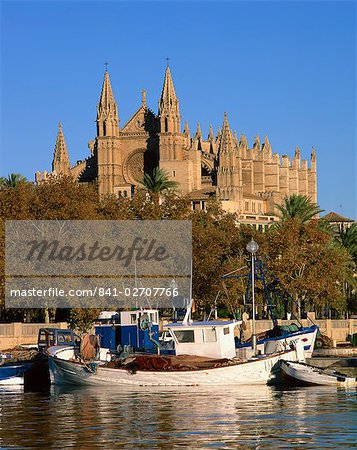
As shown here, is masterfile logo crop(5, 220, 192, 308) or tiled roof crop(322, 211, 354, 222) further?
tiled roof crop(322, 211, 354, 222)

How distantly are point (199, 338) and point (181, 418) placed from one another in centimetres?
1443

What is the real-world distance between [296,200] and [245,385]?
75.2 metres

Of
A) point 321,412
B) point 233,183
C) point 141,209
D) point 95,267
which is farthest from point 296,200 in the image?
point 321,412

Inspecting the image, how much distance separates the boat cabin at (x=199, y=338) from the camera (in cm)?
5403

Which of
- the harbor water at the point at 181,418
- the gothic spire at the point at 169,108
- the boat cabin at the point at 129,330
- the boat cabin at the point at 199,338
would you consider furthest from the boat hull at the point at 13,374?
the gothic spire at the point at 169,108

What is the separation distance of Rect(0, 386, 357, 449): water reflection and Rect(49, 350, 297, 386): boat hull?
1.66 ft

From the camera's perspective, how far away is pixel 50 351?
184 feet

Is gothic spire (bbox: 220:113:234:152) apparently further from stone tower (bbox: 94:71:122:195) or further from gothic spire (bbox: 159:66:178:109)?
stone tower (bbox: 94:71:122:195)

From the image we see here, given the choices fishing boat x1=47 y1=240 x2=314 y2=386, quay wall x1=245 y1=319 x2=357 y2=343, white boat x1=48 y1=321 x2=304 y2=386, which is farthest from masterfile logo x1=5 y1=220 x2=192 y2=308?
white boat x1=48 y1=321 x2=304 y2=386

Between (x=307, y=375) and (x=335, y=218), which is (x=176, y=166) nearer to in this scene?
(x=335, y=218)

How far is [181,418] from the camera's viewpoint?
3984cm

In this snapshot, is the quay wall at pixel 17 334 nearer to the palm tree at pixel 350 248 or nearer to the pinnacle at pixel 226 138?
the palm tree at pixel 350 248

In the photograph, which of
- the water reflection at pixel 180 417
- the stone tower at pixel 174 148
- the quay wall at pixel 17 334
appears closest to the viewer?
the water reflection at pixel 180 417

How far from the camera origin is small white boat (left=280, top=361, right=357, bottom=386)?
52.1 metres
